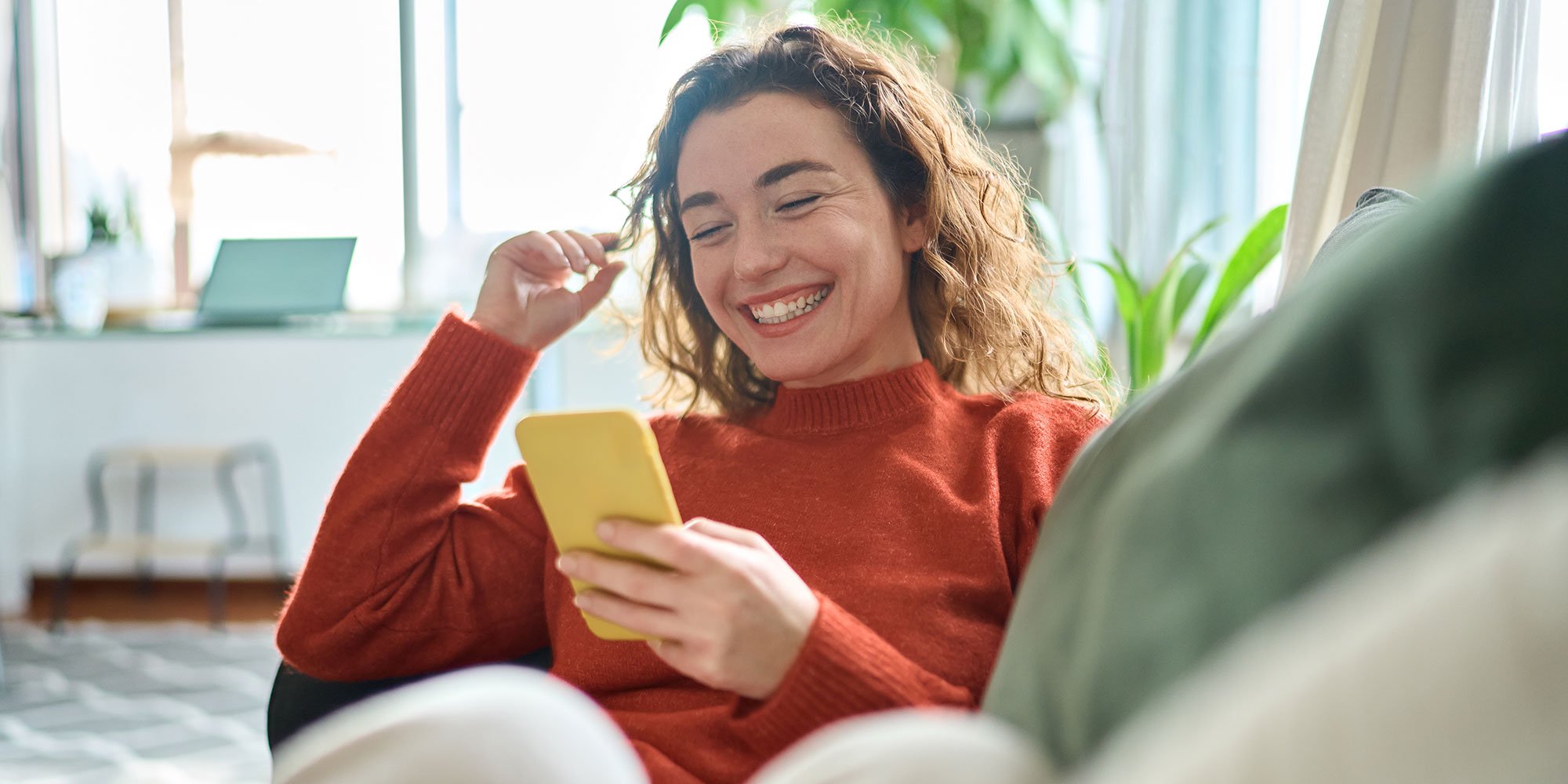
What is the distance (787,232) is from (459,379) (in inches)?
14.3

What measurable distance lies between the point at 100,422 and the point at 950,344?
3712mm

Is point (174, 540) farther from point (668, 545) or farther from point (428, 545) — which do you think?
point (668, 545)

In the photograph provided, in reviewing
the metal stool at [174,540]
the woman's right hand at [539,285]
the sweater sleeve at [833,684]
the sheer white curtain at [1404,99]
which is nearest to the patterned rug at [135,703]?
the metal stool at [174,540]

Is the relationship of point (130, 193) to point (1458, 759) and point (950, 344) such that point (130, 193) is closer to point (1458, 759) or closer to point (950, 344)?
point (950, 344)

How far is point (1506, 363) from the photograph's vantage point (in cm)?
46

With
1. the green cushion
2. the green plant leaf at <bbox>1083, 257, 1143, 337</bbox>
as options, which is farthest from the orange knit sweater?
the green plant leaf at <bbox>1083, 257, 1143, 337</bbox>

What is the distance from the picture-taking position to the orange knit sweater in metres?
1.04

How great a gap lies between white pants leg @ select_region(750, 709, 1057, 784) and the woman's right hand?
844 millimetres

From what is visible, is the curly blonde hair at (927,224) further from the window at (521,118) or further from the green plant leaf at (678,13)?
the window at (521,118)

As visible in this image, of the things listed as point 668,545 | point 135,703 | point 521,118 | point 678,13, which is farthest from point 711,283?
point 521,118

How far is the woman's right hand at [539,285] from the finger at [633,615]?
1.61ft

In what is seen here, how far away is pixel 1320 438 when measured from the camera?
1.65 ft

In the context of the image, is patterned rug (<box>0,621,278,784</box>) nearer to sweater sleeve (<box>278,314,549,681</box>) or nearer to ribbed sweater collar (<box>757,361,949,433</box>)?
sweater sleeve (<box>278,314,549,681</box>)

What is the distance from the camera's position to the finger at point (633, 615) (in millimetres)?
834
